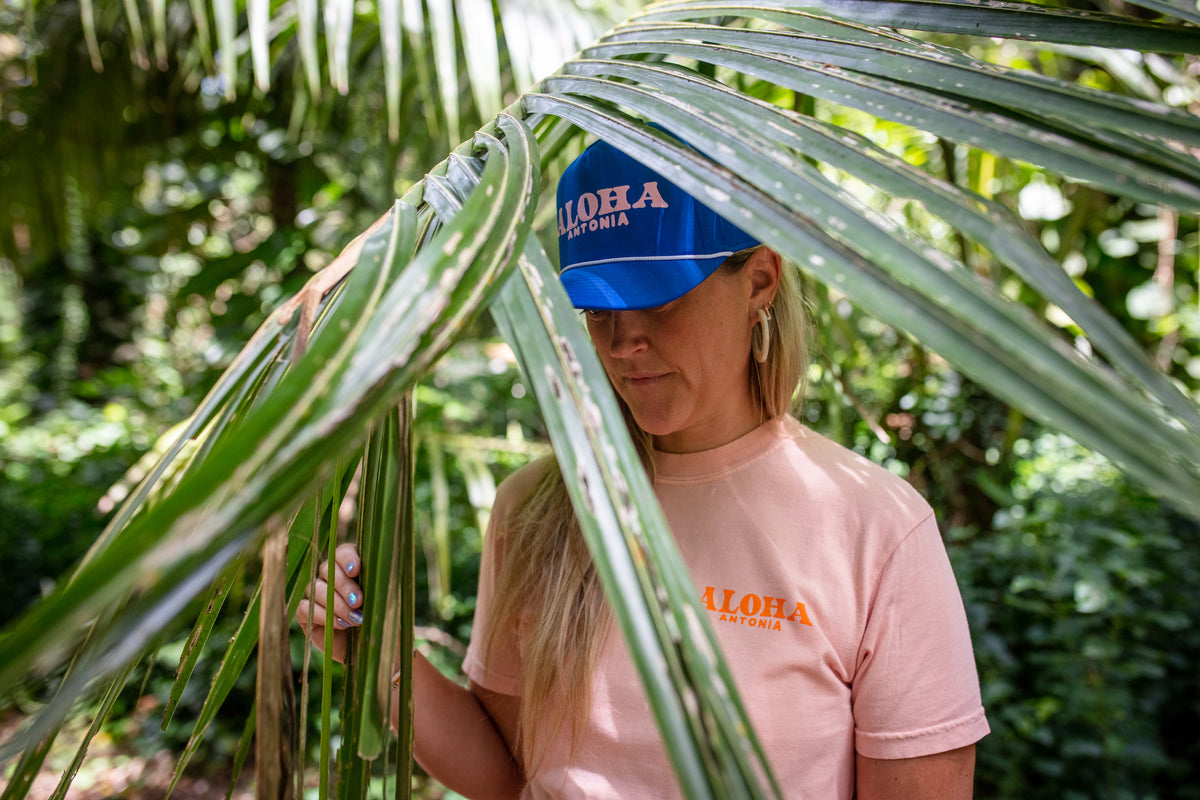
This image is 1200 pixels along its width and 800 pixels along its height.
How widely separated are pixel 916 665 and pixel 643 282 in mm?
399

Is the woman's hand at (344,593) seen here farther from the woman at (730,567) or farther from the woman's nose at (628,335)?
the woman's nose at (628,335)

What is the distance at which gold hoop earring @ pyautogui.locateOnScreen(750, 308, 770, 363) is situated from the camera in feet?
2.55

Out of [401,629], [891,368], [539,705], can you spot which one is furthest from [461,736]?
[891,368]

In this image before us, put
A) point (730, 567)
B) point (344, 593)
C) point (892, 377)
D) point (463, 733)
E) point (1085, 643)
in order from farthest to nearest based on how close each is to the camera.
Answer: point (892, 377)
point (1085, 643)
point (463, 733)
point (730, 567)
point (344, 593)

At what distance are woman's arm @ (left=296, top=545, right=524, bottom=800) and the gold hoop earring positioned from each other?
46cm

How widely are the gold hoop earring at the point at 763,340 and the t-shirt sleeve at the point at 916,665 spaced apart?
0.22 m

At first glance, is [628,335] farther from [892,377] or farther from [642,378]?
[892,377]

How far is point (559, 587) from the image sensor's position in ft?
2.56

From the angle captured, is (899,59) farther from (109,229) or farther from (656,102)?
(109,229)

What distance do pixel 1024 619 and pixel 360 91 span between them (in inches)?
81.7

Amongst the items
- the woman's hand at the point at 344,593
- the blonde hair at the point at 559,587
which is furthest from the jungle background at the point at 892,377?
the woman's hand at the point at 344,593

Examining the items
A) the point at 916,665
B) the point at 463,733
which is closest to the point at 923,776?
the point at 916,665

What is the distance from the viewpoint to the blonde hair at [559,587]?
2.45 ft

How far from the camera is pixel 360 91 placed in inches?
70.8
